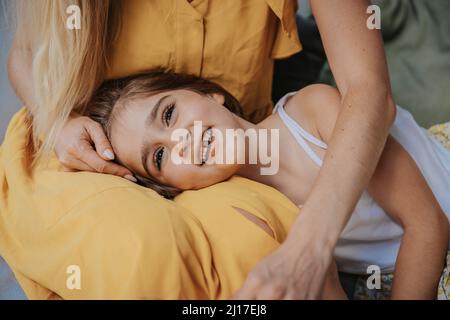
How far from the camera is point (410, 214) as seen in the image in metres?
0.98

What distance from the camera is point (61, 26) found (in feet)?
3.43

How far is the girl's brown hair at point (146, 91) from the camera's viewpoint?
3.56ft

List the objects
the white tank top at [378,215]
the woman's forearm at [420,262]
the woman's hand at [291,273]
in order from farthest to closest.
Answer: the white tank top at [378,215]
the woman's forearm at [420,262]
the woman's hand at [291,273]

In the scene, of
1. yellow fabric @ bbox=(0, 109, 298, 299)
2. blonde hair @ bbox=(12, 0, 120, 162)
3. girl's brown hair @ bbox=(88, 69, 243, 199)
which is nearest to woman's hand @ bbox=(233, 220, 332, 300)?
yellow fabric @ bbox=(0, 109, 298, 299)

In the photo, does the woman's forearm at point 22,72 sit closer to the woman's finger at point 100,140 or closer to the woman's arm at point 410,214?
the woman's finger at point 100,140

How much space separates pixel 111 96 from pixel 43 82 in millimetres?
125

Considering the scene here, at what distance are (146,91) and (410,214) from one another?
510mm

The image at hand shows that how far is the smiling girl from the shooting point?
969 mm

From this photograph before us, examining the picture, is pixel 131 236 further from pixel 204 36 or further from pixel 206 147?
pixel 204 36

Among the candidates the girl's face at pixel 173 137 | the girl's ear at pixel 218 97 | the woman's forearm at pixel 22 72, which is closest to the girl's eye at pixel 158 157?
the girl's face at pixel 173 137

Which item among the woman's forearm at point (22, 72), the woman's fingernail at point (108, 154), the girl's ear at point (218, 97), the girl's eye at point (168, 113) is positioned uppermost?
the woman's forearm at point (22, 72)

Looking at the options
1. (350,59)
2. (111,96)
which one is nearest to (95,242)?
(111,96)

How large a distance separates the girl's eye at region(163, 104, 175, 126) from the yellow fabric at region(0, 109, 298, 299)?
5.4 inches
